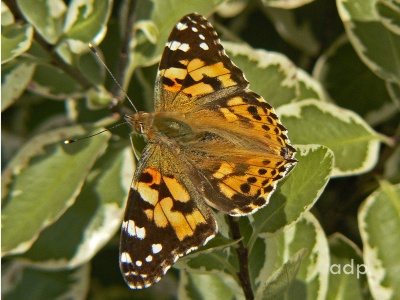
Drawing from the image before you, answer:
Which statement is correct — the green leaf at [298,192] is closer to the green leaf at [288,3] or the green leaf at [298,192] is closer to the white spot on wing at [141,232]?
the white spot on wing at [141,232]

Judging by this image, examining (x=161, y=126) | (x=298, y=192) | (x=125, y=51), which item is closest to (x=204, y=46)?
(x=161, y=126)

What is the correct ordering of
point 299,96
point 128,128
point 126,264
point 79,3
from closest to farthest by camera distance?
point 126,264 → point 79,3 → point 299,96 → point 128,128

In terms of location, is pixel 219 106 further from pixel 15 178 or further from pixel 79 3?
pixel 15 178

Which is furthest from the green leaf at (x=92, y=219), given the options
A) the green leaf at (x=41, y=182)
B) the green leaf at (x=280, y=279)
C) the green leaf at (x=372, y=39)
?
the green leaf at (x=372, y=39)

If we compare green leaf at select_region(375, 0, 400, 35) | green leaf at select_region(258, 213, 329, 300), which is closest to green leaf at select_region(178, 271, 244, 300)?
green leaf at select_region(258, 213, 329, 300)

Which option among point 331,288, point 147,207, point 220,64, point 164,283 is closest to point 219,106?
point 220,64

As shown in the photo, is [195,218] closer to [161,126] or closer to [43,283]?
[161,126]
